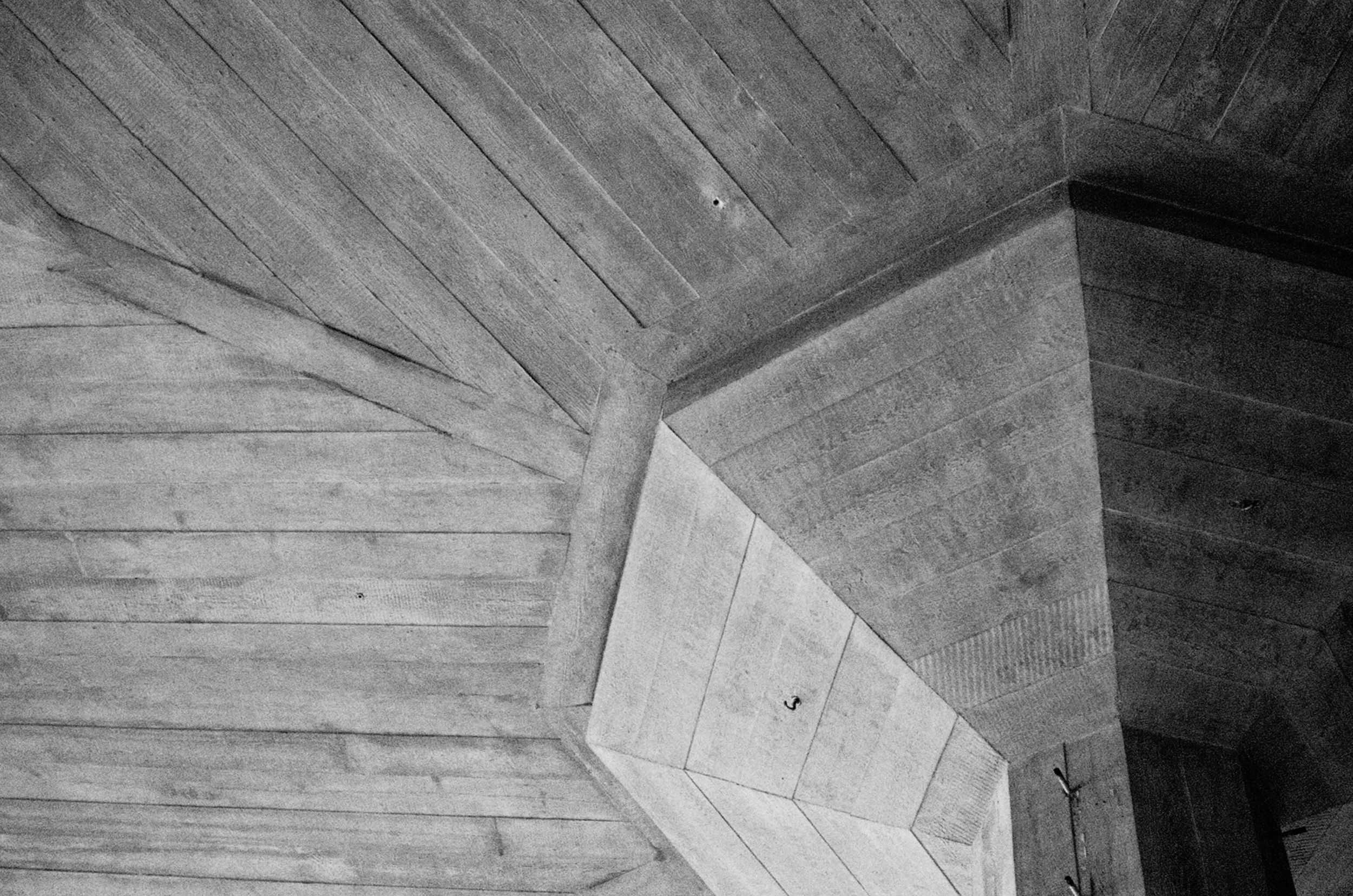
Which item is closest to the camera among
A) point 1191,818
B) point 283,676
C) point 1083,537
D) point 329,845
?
point 1191,818

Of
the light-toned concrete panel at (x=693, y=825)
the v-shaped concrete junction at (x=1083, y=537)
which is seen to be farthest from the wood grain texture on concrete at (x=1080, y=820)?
the light-toned concrete panel at (x=693, y=825)

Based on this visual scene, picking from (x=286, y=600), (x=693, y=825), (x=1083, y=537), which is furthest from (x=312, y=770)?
(x=1083, y=537)

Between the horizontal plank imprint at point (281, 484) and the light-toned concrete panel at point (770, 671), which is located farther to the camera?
the horizontal plank imprint at point (281, 484)

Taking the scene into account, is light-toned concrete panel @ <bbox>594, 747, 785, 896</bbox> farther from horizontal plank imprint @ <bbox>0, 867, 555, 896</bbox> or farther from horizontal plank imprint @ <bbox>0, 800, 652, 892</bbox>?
horizontal plank imprint @ <bbox>0, 867, 555, 896</bbox>

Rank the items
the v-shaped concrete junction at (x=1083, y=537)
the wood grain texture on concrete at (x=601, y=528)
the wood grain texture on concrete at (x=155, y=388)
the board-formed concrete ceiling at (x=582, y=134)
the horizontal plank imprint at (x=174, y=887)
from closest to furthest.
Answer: the v-shaped concrete junction at (x=1083, y=537)
the board-formed concrete ceiling at (x=582, y=134)
the wood grain texture on concrete at (x=601, y=528)
the wood grain texture on concrete at (x=155, y=388)
the horizontal plank imprint at (x=174, y=887)

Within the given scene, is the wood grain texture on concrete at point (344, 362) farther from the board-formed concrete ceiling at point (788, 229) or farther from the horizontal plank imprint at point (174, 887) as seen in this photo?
the horizontal plank imprint at point (174, 887)

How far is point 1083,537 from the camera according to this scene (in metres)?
2.77

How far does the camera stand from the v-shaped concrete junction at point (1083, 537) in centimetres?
274

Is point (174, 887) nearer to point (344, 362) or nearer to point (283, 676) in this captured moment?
point (283, 676)

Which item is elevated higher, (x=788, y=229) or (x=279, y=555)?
(x=788, y=229)

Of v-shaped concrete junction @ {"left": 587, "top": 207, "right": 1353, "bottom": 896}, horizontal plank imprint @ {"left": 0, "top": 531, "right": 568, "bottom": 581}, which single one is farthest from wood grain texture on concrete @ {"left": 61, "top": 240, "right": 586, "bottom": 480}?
v-shaped concrete junction @ {"left": 587, "top": 207, "right": 1353, "bottom": 896}

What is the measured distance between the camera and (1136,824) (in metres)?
2.55

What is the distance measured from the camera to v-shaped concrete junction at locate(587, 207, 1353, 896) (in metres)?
2.74

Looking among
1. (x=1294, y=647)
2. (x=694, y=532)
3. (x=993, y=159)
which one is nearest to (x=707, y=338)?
(x=694, y=532)
